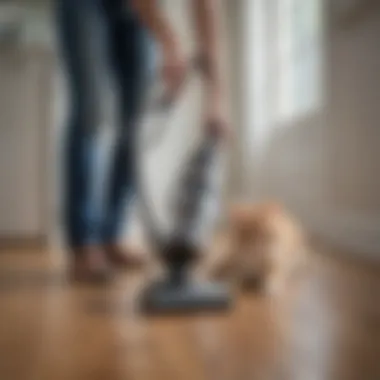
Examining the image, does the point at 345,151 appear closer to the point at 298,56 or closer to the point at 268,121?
the point at 298,56

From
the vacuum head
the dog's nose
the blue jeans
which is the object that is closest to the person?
the blue jeans

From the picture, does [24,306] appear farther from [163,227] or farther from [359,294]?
[359,294]

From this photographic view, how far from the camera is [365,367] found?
868 millimetres

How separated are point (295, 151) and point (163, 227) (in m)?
1.67

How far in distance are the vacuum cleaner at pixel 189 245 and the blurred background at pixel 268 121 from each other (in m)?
0.11

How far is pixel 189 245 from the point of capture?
1.42 m

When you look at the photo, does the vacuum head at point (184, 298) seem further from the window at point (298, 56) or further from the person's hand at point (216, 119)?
the window at point (298, 56)

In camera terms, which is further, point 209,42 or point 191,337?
point 209,42

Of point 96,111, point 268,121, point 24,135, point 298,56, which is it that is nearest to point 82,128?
point 96,111

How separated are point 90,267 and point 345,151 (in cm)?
91

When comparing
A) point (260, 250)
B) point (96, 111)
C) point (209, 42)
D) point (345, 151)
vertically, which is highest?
point (209, 42)

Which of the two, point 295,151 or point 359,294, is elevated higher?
point 295,151

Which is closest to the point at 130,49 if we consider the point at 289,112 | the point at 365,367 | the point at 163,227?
the point at 163,227

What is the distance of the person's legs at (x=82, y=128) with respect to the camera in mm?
1852
